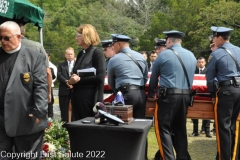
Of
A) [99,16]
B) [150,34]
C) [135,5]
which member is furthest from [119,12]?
[150,34]

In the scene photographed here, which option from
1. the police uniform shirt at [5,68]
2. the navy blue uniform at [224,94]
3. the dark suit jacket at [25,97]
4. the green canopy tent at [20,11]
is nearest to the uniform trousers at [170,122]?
the navy blue uniform at [224,94]

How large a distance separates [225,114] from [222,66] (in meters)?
0.62

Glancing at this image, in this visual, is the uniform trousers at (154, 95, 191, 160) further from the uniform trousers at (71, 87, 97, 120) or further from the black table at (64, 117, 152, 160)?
the black table at (64, 117, 152, 160)

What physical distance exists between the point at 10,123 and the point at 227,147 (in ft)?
9.65

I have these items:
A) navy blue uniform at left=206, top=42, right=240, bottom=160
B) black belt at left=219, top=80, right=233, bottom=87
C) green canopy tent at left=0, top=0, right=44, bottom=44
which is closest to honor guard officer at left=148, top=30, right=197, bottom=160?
navy blue uniform at left=206, top=42, right=240, bottom=160

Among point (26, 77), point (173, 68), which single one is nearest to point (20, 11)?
point (173, 68)

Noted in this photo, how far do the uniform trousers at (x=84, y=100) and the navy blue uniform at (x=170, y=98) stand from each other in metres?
0.85

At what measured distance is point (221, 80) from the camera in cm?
541

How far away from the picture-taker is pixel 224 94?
5367mm

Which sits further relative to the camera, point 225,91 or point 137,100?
point 137,100

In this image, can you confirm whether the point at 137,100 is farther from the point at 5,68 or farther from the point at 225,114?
the point at 5,68

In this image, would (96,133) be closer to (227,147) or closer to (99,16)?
(227,147)

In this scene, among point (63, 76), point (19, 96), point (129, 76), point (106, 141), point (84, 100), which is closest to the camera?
point (19, 96)

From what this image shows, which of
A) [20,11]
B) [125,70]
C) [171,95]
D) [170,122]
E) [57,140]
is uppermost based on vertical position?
[20,11]
